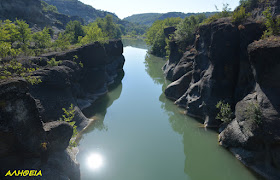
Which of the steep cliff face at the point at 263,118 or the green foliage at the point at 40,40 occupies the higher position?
the green foliage at the point at 40,40

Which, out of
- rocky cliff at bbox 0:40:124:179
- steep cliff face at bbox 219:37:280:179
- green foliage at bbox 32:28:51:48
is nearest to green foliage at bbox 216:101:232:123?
steep cliff face at bbox 219:37:280:179

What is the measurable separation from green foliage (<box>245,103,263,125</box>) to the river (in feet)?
13.5

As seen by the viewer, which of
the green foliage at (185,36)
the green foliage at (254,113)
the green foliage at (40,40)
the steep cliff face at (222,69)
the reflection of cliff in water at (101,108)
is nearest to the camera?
the green foliage at (254,113)

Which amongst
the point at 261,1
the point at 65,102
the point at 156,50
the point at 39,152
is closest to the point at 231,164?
the point at 39,152

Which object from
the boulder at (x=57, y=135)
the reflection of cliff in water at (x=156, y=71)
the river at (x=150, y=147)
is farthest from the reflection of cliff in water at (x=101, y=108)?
the reflection of cliff in water at (x=156, y=71)

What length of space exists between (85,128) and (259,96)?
1782cm

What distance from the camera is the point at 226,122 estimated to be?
18.5 metres

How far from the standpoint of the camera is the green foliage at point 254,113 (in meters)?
13.8

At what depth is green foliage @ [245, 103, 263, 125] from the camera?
13.8m

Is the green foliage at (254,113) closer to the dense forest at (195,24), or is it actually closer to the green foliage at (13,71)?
the dense forest at (195,24)

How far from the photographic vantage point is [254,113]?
46.5 feet

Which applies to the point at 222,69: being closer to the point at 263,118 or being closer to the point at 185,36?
the point at 263,118

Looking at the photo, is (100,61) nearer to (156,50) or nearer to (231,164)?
(231,164)

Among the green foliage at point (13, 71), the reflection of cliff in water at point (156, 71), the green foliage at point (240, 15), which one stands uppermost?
the green foliage at point (240, 15)
